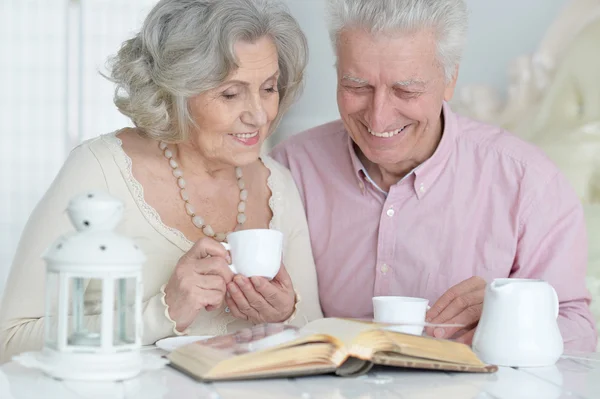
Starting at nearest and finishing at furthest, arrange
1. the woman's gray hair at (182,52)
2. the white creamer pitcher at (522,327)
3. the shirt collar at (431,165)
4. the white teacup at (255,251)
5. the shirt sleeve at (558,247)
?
the white creamer pitcher at (522,327) < the white teacup at (255,251) < the woman's gray hair at (182,52) < the shirt sleeve at (558,247) < the shirt collar at (431,165)

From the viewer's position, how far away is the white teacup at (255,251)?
141cm

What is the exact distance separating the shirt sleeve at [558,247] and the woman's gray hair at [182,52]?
2.18ft

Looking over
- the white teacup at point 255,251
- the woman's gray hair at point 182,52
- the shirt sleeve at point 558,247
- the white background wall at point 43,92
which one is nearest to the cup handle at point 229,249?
the white teacup at point 255,251

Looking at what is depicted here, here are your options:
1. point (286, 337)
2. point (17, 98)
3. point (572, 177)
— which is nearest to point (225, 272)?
point (286, 337)

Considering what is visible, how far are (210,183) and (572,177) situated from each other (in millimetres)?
1244

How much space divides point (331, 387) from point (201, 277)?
1.46ft

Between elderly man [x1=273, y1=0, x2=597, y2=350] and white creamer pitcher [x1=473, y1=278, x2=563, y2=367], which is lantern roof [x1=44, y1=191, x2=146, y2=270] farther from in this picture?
elderly man [x1=273, y1=0, x2=597, y2=350]

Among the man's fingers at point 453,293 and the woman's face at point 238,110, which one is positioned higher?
the woman's face at point 238,110

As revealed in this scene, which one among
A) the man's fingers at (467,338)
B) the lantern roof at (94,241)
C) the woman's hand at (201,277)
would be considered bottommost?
the man's fingers at (467,338)

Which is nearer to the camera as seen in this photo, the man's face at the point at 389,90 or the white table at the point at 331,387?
the white table at the point at 331,387

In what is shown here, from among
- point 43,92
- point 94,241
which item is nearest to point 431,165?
point 94,241

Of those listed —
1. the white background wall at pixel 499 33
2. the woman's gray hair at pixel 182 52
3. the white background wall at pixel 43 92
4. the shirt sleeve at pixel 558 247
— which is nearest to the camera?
the woman's gray hair at pixel 182 52

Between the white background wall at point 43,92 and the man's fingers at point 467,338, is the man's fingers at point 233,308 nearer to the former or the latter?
the man's fingers at point 467,338

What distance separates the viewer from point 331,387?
1082mm
